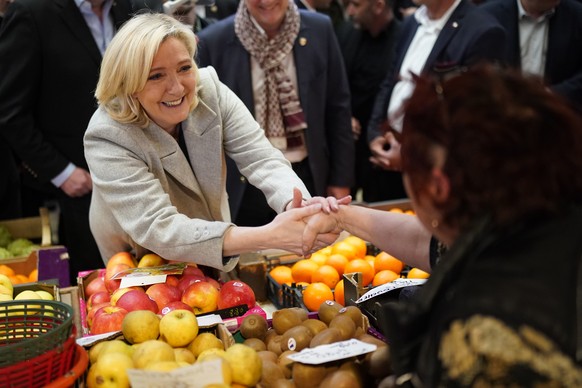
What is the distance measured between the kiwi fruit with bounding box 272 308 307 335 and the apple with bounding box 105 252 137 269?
2.35 ft

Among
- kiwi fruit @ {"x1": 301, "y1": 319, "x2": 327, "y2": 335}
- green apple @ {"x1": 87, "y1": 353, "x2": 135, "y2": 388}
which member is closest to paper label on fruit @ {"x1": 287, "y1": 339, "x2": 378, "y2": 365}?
kiwi fruit @ {"x1": 301, "y1": 319, "x2": 327, "y2": 335}

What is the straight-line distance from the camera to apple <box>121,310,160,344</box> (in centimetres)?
183

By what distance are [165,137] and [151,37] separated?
0.36 meters

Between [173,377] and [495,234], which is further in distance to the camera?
[173,377]

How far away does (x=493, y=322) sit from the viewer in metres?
1.11

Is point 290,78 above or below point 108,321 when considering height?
above

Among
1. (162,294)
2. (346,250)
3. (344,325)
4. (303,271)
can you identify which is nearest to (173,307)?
(162,294)

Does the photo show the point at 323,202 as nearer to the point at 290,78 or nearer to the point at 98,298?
the point at 98,298

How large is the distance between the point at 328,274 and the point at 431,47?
1703mm

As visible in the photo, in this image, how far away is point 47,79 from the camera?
3332 millimetres

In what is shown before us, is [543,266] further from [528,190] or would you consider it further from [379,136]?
[379,136]

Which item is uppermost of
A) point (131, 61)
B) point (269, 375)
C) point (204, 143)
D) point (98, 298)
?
point (131, 61)

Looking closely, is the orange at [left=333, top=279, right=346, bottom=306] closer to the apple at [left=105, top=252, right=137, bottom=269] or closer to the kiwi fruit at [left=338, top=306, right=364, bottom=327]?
the kiwi fruit at [left=338, top=306, right=364, bottom=327]

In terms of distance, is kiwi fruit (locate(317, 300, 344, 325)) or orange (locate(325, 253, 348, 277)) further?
orange (locate(325, 253, 348, 277))
